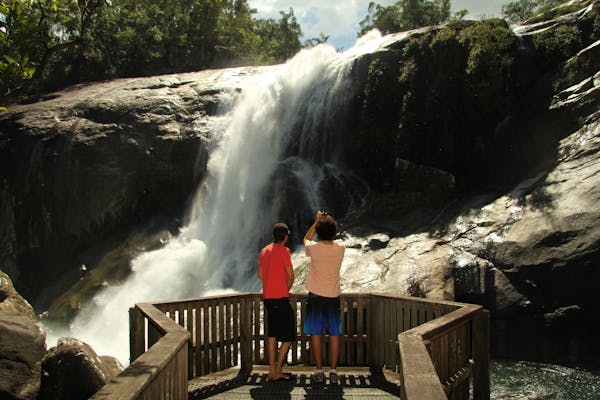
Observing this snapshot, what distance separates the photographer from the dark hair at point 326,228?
6.11 metres

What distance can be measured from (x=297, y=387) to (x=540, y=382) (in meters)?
5.26

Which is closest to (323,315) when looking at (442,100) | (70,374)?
(70,374)

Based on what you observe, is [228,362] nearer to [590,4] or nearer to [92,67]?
[590,4]

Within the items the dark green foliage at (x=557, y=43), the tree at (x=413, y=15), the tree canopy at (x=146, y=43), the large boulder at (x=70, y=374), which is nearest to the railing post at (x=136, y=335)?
the large boulder at (x=70, y=374)

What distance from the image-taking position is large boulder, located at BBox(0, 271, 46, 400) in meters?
5.90

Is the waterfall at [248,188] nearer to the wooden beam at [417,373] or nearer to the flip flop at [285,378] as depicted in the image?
the flip flop at [285,378]

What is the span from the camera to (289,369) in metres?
7.24

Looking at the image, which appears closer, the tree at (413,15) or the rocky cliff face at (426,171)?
the rocky cliff face at (426,171)

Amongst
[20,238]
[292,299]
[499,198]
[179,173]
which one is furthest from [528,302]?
[20,238]

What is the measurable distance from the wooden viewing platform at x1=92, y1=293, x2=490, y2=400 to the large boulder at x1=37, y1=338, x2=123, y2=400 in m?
1.33

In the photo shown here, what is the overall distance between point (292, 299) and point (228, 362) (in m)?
1.13

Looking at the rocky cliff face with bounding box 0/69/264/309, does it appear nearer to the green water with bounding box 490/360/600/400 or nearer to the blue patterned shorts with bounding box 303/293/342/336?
the green water with bounding box 490/360/600/400

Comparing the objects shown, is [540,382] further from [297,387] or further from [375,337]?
A: [297,387]

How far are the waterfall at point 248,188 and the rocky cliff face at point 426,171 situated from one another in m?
0.81
